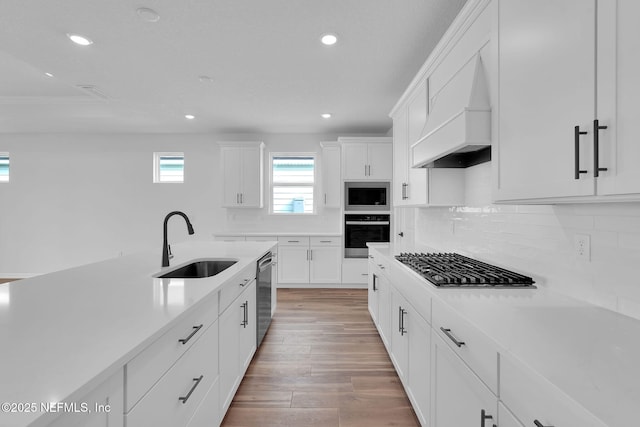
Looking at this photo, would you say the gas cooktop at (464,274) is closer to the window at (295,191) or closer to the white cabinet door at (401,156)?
the white cabinet door at (401,156)

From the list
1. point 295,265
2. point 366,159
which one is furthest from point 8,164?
point 366,159

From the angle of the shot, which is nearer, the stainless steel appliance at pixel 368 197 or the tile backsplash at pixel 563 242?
the tile backsplash at pixel 563 242

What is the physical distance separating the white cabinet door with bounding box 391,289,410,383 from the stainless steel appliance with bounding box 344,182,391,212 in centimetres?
271

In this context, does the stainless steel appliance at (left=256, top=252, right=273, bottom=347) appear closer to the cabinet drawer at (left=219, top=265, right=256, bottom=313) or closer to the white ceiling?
the cabinet drawer at (left=219, top=265, right=256, bottom=313)

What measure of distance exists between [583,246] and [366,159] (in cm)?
387

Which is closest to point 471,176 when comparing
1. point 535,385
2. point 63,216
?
point 535,385

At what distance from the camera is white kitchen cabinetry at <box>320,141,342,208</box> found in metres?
5.16

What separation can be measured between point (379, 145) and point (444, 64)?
294 centimetres

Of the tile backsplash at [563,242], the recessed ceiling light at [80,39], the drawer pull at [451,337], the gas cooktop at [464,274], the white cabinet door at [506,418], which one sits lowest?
the white cabinet door at [506,418]

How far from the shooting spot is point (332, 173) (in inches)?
203

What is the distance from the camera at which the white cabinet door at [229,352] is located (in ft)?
5.66

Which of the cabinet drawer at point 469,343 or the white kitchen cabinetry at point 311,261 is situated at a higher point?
the cabinet drawer at point 469,343

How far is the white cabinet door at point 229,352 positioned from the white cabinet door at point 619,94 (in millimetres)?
1745

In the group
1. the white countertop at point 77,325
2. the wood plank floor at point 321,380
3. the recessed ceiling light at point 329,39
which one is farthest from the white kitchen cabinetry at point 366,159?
the white countertop at point 77,325
